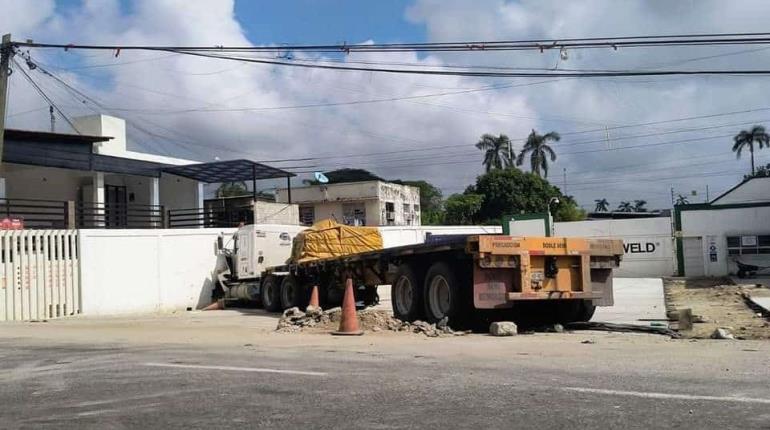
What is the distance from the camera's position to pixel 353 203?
55.8 metres

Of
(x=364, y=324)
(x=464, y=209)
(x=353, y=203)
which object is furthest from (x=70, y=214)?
(x=464, y=209)

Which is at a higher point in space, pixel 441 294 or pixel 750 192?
pixel 750 192

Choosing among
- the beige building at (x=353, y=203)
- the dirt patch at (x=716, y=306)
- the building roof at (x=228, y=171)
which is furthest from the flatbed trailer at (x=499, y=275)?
the beige building at (x=353, y=203)

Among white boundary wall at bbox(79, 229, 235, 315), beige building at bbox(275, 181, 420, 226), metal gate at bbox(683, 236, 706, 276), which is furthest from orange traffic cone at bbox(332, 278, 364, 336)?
beige building at bbox(275, 181, 420, 226)

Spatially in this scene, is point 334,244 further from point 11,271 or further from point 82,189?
point 82,189

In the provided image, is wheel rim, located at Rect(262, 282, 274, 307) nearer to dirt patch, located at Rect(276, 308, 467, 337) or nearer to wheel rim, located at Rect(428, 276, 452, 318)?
dirt patch, located at Rect(276, 308, 467, 337)

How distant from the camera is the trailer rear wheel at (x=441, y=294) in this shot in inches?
525

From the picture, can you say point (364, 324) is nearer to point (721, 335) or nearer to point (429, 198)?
point (721, 335)

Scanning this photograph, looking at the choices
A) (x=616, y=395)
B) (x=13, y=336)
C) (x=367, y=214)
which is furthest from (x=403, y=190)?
(x=616, y=395)

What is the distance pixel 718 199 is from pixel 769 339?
3483 cm

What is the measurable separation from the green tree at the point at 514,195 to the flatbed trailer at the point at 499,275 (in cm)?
5289

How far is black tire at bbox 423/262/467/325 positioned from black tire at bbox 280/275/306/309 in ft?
21.9

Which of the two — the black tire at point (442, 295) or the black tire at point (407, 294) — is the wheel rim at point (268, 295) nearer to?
the black tire at point (407, 294)

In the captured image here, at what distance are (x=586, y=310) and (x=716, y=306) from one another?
22.3 feet
